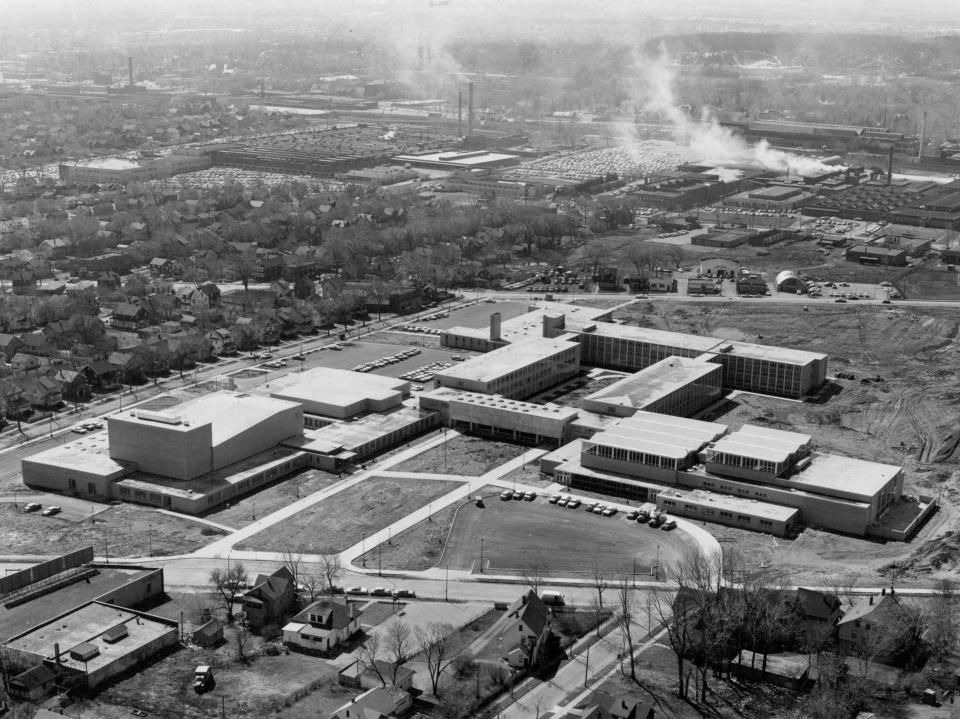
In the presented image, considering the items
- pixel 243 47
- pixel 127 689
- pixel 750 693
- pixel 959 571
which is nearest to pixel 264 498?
pixel 127 689

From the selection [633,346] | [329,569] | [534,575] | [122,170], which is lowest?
[534,575]

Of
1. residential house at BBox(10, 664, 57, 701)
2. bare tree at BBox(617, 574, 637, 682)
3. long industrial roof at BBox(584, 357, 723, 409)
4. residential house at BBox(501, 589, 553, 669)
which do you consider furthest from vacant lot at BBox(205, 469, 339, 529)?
bare tree at BBox(617, 574, 637, 682)

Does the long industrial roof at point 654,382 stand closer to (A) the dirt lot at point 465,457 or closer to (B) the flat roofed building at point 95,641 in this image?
(A) the dirt lot at point 465,457

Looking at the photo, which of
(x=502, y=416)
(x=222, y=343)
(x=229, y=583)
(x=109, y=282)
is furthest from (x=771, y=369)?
(x=109, y=282)

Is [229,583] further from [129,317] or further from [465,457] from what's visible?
[129,317]

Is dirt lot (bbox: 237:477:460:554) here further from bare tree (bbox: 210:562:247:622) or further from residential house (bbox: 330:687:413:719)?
residential house (bbox: 330:687:413:719)
